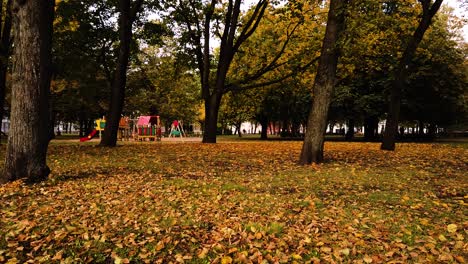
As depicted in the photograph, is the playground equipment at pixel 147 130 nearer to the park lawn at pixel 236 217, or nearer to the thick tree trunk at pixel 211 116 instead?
the thick tree trunk at pixel 211 116

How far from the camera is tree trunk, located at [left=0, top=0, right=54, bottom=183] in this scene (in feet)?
25.9

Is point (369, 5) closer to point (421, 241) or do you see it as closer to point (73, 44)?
point (421, 241)

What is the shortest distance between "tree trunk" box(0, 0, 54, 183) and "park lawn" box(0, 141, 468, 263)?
24.6 inches

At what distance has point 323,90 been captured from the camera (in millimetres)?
11078

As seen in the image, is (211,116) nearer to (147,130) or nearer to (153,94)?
(147,130)

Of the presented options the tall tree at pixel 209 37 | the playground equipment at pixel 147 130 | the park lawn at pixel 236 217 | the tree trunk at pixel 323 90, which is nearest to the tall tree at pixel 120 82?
the tall tree at pixel 209 37

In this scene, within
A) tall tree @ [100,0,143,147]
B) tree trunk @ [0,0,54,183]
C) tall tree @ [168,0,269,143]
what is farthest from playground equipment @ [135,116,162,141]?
tree trunk @ [0,0,54,183]

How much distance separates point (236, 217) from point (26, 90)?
18.2 ft

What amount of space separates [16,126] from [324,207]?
6687 mm

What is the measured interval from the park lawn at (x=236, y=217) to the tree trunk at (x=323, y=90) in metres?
1.73

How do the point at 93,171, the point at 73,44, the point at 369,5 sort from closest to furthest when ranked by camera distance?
the point at 93,171 < the point at 369,5 < the point at 73,44

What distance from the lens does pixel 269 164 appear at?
1139 centimetres

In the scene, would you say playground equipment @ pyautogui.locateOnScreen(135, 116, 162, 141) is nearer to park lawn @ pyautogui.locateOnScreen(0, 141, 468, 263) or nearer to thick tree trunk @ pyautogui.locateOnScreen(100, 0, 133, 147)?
thick tree trunk @ pyautogui.locateOnScreen(100, 0, 133, 147)

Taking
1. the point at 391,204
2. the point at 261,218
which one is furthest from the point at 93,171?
A: the point at 391,204
